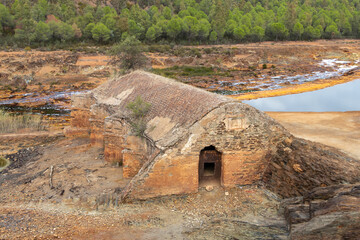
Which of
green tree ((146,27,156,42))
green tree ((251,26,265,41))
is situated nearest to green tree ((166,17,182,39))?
green tree ((146,27,156,42))

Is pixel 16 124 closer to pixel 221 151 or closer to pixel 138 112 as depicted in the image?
pixel 138 112

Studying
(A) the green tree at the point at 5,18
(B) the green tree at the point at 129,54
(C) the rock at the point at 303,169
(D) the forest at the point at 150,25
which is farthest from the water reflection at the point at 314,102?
(A) the green tree at the point at 5,18

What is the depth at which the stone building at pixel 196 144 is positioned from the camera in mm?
12617

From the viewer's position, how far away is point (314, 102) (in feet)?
107

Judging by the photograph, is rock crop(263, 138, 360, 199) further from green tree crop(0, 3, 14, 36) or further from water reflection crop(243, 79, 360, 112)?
green tree crop(0, 3, 14, 36)

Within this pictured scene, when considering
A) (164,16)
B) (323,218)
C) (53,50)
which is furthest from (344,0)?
(323,218)

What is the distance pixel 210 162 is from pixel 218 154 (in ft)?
1.50

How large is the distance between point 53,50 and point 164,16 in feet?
103

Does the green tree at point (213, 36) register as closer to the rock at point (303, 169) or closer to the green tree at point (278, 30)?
the green tree at point (278, 30)

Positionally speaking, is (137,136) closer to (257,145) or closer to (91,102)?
(257,145)

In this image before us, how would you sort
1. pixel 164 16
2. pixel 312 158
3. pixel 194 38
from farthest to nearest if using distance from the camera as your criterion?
pixel 164 16, pixel 194 38, pixel 312 158

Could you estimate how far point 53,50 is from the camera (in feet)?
167

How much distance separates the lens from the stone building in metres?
12.6

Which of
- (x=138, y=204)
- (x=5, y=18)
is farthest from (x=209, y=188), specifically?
(x=5, y=18)
